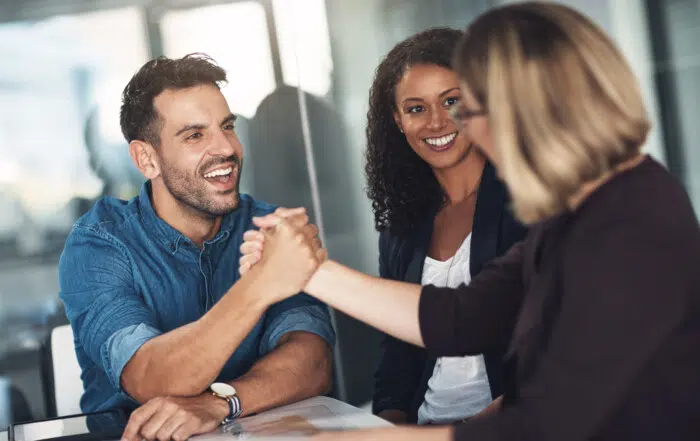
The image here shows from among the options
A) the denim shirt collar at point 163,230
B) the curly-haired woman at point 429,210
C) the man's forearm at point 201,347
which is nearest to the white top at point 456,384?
the curly-haired woman at point 429,210

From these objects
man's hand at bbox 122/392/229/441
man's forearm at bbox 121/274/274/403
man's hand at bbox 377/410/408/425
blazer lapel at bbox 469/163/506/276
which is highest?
blazer lapel at bbox 469/163/506/276

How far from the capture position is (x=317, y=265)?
174cm

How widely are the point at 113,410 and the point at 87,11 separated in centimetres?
186

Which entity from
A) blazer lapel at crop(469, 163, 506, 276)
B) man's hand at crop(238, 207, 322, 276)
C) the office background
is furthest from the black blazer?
the office background

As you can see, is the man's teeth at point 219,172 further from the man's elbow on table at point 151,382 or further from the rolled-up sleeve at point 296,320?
the man's elbow on table at point 151,382

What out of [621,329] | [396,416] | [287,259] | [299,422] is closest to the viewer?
[621,329]

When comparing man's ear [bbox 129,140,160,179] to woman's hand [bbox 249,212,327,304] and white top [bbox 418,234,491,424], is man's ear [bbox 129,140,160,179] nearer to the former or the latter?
woman's hand [bbox 249,212,327,304]

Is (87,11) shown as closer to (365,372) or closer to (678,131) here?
(365,372)

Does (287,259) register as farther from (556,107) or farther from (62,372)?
(62,372)

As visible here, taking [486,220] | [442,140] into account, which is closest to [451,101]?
[442,140]

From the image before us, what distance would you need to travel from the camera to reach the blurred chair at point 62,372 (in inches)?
92.4

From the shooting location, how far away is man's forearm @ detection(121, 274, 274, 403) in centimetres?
173

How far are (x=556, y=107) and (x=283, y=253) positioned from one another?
2.72 feet

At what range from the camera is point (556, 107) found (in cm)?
113
